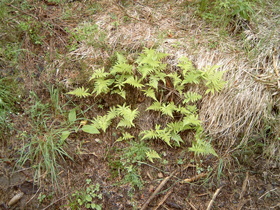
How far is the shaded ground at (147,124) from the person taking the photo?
119 inches

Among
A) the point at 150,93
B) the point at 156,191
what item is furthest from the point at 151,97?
the point at 156,191

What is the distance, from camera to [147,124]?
10.8ft

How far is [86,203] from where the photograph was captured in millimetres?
2945

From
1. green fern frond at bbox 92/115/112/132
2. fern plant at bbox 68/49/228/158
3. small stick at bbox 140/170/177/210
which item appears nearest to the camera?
small stick at bbox 140/170/177/210

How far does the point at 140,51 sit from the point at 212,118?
1.41 meters

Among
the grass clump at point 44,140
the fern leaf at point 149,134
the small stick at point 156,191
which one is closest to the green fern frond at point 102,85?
the grass clump at point 44,140

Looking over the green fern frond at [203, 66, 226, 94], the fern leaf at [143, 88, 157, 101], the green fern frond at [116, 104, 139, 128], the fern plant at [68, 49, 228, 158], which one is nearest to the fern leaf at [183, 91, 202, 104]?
the fern plant at [68, 49, 228, 158]

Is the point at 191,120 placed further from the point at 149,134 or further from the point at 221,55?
the point at 221,55

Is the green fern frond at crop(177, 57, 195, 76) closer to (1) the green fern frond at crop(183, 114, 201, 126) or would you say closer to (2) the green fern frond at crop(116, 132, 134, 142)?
(1) the green fern frond at crop(183, 114, 201, 126)

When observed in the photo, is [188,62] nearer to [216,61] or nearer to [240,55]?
[216,61]

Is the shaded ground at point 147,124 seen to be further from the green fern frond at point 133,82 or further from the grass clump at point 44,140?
the green fern frond at point 133,82

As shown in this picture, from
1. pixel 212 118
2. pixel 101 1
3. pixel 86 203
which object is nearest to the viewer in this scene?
pixel 86 203

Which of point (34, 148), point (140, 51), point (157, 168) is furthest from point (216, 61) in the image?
point (34, 148)

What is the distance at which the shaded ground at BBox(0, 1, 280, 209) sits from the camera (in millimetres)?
3014
